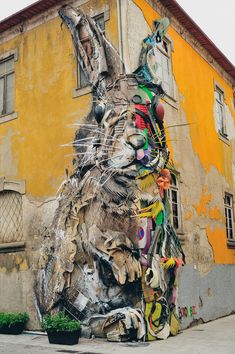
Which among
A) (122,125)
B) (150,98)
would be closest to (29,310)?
(122,125)

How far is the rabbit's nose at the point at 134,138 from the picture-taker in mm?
11609

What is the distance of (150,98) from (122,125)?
1.18m

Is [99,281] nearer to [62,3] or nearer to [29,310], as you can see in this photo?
[29,310]

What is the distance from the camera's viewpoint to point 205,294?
47.1ft

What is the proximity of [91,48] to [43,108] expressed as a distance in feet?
7.42

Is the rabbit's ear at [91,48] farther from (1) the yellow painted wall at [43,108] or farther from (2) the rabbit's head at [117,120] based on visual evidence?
(1) the yellow painted wall at [43,108]

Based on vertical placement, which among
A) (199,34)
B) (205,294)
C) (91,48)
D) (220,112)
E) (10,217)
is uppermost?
(199,34)

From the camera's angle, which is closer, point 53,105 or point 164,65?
point 53,105

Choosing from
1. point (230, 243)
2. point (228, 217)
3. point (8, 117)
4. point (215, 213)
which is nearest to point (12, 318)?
point (8, 117)

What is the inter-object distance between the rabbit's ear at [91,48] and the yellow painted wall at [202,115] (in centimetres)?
203

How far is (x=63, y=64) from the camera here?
13469 mm

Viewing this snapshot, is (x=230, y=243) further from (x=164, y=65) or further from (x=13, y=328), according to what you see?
(x=13, y=328)

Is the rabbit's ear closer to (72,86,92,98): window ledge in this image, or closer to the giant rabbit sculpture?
the giant rabbit sculpture

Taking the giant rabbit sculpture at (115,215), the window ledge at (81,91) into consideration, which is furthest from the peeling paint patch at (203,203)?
the window ledge at (81,91)
